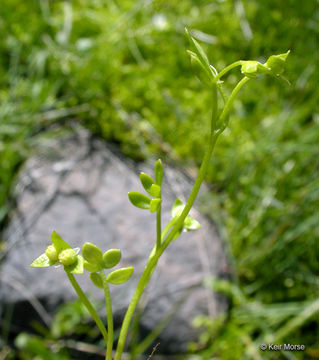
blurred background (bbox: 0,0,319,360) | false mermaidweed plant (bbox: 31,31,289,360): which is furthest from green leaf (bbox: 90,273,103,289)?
blurred background (bbox: 0,0,319,360)

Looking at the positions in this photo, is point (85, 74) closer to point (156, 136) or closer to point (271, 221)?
point (156, 136)

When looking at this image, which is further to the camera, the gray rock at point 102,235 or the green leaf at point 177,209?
the gray rock at point 102,235

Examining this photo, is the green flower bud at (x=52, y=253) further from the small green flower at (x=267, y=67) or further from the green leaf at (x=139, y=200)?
the small green flower at (x=267, y=67)

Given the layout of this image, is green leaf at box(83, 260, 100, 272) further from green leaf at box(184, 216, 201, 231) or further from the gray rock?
the gray rock

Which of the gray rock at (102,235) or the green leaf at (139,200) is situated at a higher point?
the gray rock at (102,235)

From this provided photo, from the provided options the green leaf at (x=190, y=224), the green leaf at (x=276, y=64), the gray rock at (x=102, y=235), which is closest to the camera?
the green leaf at (x=276, y=64)

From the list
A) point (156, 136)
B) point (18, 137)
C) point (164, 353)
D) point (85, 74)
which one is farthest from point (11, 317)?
point (85, 74)

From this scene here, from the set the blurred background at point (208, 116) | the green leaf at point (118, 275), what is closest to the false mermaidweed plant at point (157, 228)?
the green leaf at point (118, 275)
